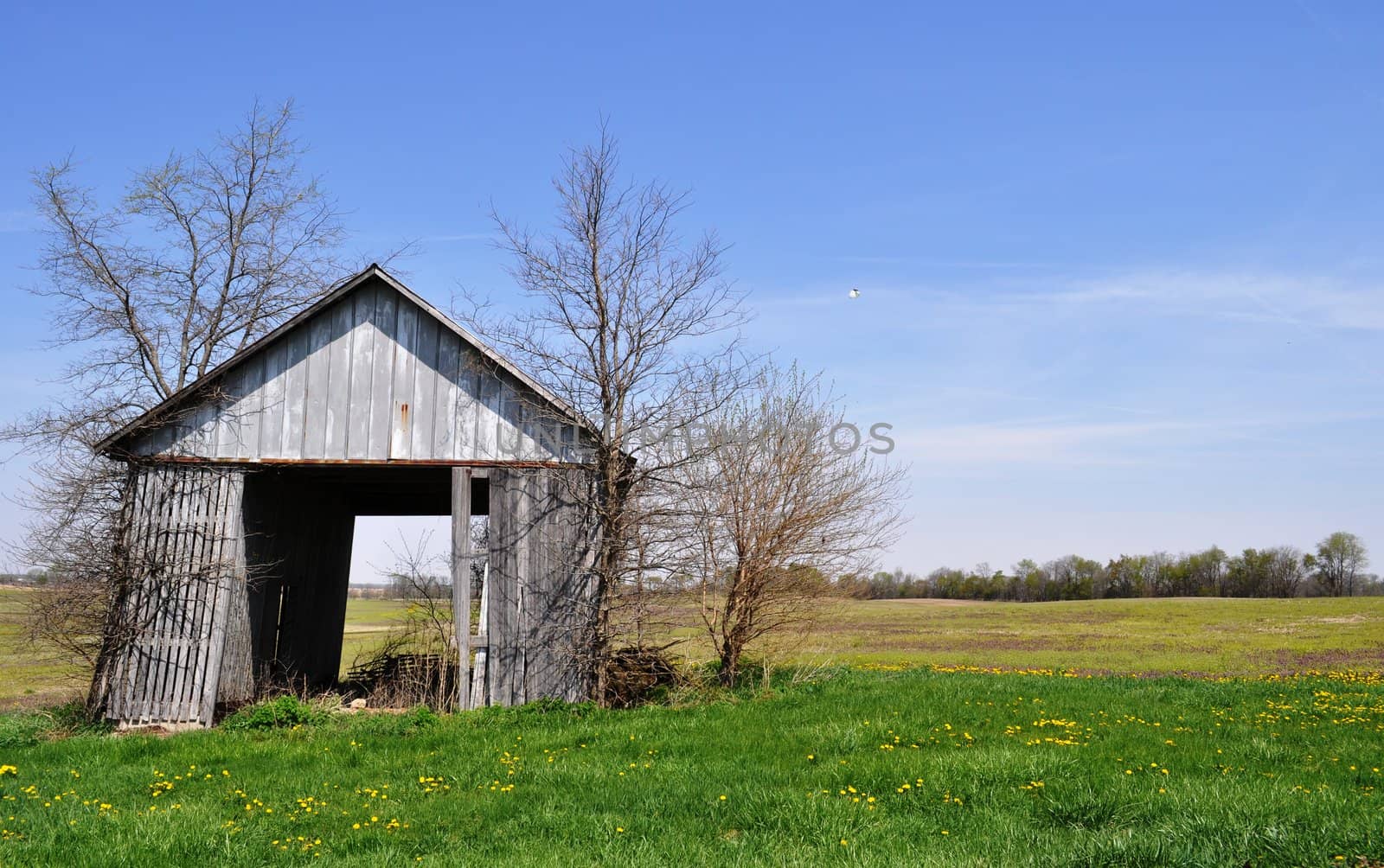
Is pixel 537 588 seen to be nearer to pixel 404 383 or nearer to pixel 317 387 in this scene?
pixel 404 383

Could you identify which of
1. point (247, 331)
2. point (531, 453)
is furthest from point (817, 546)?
point (247, 331)

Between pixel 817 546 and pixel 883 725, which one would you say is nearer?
pixel 883 725

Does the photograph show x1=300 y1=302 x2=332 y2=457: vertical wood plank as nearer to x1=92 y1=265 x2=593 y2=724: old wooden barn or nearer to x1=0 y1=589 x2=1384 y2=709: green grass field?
x1=92 y1=265 x2=593 y2=724: old wooden barn

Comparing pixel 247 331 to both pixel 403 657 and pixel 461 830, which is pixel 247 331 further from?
pixel 461 830

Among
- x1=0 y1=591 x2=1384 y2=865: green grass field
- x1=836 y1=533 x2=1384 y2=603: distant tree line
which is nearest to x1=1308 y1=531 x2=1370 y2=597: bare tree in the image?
x1=836 y1=533 x2=1384 y2=603: distant tree line

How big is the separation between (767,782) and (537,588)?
599 cm

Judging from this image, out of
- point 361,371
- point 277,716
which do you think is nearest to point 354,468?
point 361,371

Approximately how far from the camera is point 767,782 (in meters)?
8.09

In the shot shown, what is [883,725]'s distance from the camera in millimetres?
10242

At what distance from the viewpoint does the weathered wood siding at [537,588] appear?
520 inches

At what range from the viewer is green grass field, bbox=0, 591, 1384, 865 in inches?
253

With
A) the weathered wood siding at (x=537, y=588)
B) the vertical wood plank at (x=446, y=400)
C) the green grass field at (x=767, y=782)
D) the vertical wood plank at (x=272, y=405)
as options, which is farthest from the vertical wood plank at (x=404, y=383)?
the green grass field at (x=767, y=782)

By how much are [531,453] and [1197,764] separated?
8807 mm

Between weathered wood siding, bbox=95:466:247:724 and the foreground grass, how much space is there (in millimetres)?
1172
